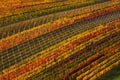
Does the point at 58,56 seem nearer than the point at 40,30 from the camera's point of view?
Yes

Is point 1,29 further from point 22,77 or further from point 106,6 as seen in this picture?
point 106,6

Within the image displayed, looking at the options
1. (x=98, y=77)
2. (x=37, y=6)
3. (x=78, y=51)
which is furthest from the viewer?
(x=37, y=6)

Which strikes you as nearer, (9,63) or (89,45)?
(9,63)

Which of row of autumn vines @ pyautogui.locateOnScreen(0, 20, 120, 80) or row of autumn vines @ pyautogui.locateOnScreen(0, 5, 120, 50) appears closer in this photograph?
row of autumn vines @ pyautogui.locateOnScreen(0, 20, 120, 80)

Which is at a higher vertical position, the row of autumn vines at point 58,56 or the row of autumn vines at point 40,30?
the row of autumn vines at point 40,30

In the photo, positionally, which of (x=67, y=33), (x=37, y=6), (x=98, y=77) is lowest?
(x=98, y=77)

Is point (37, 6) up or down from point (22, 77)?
up

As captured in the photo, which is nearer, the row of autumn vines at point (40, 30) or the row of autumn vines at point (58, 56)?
the row of autumn vines at point (58, 56)

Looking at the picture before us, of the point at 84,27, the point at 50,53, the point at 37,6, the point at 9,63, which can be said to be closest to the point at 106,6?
the point at 84,27

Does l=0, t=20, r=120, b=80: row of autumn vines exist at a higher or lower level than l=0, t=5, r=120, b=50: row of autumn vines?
lower

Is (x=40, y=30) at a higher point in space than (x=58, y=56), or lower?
higher

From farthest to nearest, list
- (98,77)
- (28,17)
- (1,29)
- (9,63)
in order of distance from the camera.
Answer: (28,17) < (1,29) < (9,63) < (98,77)
